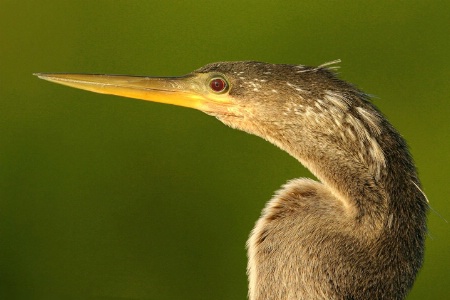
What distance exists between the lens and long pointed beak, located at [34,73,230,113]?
6.78 feet

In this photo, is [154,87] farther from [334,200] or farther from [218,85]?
[334,200]

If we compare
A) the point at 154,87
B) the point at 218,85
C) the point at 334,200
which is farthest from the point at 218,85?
the point at 334,200

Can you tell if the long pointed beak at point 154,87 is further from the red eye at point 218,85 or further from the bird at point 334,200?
the bird at point 334,200

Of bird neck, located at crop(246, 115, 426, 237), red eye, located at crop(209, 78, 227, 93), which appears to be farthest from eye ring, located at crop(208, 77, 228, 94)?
bird neck, located at crop(246, 115, 426, 237)

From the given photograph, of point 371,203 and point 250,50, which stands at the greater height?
point 250,50

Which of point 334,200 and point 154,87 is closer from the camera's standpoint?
point 334,200

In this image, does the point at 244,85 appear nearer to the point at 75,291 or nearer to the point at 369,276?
the point at 369,276

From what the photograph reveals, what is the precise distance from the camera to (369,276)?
73.0 inches

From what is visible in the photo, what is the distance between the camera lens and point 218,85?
6.61 feet

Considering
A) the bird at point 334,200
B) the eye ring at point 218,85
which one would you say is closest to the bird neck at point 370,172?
the bird at point 334,200

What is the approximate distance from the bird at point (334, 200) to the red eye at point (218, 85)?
0.17 ft

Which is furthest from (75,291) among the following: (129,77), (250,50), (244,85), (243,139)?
(244,85)

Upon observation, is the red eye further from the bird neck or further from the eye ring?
the bird neck

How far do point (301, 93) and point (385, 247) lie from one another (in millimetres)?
418
